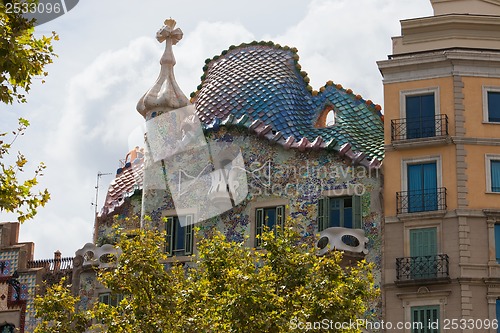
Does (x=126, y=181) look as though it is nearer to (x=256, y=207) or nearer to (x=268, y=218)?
(x=256, y=207)

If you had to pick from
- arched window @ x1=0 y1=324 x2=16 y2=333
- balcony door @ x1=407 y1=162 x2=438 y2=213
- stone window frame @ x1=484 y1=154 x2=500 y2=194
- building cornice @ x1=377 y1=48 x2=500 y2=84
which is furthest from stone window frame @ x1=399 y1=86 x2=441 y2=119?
arched window @ x1=0 y1=324 x2=16 y2=333

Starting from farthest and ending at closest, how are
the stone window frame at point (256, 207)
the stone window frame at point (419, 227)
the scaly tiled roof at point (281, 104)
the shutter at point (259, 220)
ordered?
the scaly tiled roof at point (281, 104)
the shutter at point (259, 220)
the stone window frame at point (256, 207)
the stone window frame at point (419, 227)

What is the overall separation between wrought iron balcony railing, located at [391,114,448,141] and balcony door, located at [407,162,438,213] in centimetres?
79

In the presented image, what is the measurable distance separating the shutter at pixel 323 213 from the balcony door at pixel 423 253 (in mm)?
2274

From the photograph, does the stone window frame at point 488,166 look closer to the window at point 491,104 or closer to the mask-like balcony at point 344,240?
the window at point 491,104

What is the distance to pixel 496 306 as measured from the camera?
107 ft

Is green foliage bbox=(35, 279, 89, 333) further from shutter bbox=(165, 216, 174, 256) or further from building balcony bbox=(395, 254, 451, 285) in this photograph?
building balcony bbox=(395, 254, 451, 285)

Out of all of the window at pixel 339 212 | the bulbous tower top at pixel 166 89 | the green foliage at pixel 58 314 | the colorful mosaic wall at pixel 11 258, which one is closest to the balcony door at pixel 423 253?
the window at pixel 339 212

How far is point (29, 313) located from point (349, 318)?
13.6 m

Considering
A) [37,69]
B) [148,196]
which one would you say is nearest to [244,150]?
[148,196]

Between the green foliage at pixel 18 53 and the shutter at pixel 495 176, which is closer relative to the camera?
the green foliage at pixel 18 53

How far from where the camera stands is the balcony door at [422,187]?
3384 centimetres

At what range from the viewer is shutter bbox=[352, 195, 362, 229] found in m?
34.3

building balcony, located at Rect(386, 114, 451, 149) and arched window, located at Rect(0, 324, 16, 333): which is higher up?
building balcony, located at Rect(386, 114, 451, 149)
